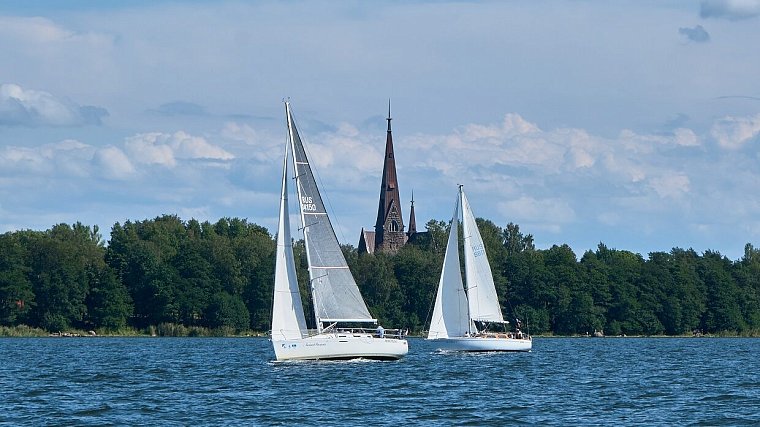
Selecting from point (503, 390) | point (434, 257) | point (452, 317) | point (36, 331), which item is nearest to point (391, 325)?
point (434, 257)

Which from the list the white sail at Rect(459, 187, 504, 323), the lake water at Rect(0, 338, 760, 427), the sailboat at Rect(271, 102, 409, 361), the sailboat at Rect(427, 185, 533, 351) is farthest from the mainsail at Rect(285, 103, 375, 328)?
the white sail at Rect(459, 187, 504, 323)

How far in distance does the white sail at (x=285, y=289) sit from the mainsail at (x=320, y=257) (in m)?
0.78

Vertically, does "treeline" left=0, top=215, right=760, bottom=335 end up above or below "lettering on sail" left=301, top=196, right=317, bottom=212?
above

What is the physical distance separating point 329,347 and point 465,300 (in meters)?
21.3

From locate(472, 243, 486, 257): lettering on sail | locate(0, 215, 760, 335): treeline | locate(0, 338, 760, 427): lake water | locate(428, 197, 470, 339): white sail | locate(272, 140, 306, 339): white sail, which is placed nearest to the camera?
locate(0, 338, 760, 427): lake water

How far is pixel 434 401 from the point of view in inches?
1925

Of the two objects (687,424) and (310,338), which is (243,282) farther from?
(687,424)

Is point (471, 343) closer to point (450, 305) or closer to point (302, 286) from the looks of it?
point (450, 305)

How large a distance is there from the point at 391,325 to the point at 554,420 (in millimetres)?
97405

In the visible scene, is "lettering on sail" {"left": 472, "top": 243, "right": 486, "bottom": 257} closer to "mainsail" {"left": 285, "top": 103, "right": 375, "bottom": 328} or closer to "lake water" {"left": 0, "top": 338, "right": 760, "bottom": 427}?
"lake water" {"left": 0, "top": 338, "right": 760, "bottom": 427}

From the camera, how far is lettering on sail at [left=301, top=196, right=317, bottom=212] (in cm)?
6216

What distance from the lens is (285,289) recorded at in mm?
61500

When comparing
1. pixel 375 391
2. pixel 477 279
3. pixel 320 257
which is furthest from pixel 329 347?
pixel 477 279

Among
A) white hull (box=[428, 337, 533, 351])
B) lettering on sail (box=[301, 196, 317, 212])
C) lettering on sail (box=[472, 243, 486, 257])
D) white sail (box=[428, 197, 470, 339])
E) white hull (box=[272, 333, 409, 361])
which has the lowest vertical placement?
white hull (box=[272, 333, 409, 361])
